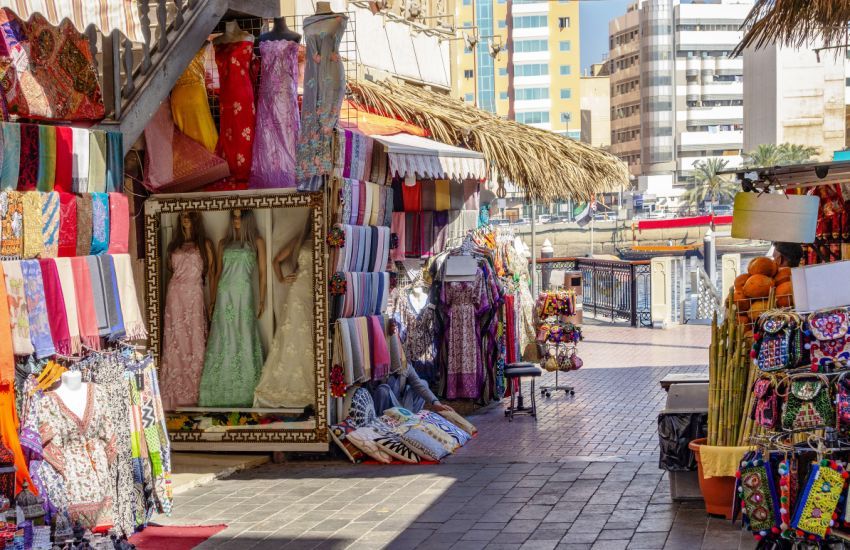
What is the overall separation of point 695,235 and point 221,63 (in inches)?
2966

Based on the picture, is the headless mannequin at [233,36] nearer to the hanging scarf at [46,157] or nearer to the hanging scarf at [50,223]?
the hanging scarf at [46,157]

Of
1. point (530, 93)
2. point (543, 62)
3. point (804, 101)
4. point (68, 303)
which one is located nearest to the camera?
point (68, 303)

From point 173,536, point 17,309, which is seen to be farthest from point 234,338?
point 17,309

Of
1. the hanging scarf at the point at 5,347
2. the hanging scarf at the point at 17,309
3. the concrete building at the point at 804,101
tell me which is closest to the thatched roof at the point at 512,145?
the hanging scarf at the point at 17,309

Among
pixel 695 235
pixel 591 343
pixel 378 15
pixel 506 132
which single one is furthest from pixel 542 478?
pixel 695 235

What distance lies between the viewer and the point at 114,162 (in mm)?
8195

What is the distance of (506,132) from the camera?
13.7 meters

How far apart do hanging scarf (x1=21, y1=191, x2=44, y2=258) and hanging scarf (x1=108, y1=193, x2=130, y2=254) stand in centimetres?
77

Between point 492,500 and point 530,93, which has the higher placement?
point 530,93

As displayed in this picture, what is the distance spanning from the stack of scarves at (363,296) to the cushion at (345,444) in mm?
969

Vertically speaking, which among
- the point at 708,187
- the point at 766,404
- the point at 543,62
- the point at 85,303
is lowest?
the point at 766,404

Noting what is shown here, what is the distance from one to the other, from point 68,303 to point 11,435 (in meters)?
1.04

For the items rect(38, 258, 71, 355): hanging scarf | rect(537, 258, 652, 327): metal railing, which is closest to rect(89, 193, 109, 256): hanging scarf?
rect(38, 258, 71, 355): hanging scarf

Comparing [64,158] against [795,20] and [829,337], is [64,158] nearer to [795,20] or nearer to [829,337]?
[829,337]
